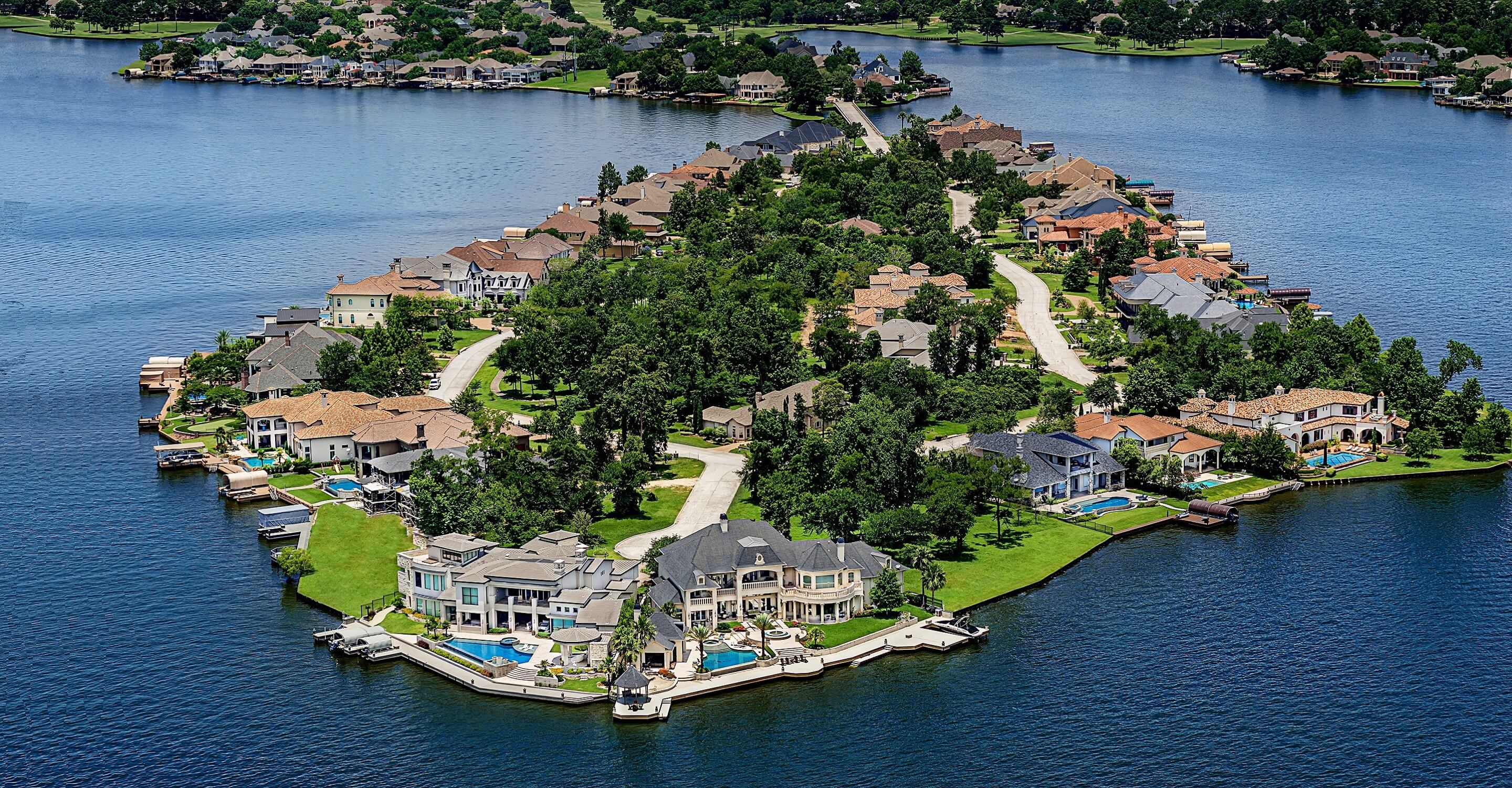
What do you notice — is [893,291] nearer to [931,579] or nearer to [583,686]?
[931,579]

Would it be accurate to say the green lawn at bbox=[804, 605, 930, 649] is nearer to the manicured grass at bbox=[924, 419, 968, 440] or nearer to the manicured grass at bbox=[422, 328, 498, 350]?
the manicured grass at bbox=[924, 419, 968, 440]

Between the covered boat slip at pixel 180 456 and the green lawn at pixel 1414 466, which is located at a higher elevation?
the green lawn at pixel 1414 466

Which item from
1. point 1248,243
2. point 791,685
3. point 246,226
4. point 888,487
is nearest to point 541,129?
point 246,226

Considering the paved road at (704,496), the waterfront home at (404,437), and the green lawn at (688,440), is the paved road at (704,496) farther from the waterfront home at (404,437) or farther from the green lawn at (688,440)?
the waterfront home at (404,437)

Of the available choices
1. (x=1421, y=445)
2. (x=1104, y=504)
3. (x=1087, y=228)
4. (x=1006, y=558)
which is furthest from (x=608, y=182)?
(x=1006, y=558)

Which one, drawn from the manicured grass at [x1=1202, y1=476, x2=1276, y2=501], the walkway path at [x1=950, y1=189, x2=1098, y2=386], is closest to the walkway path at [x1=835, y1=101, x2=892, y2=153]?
the walkway path at [x1=950, y1=189, x2=1098, y2=386]

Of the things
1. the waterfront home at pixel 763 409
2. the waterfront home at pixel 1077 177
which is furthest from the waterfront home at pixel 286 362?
the waterfront home at pixel 1077 177

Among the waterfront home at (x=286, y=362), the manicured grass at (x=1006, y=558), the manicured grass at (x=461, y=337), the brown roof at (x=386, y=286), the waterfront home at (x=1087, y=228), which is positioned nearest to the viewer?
the manicured grass at (x=1006, y=558)
